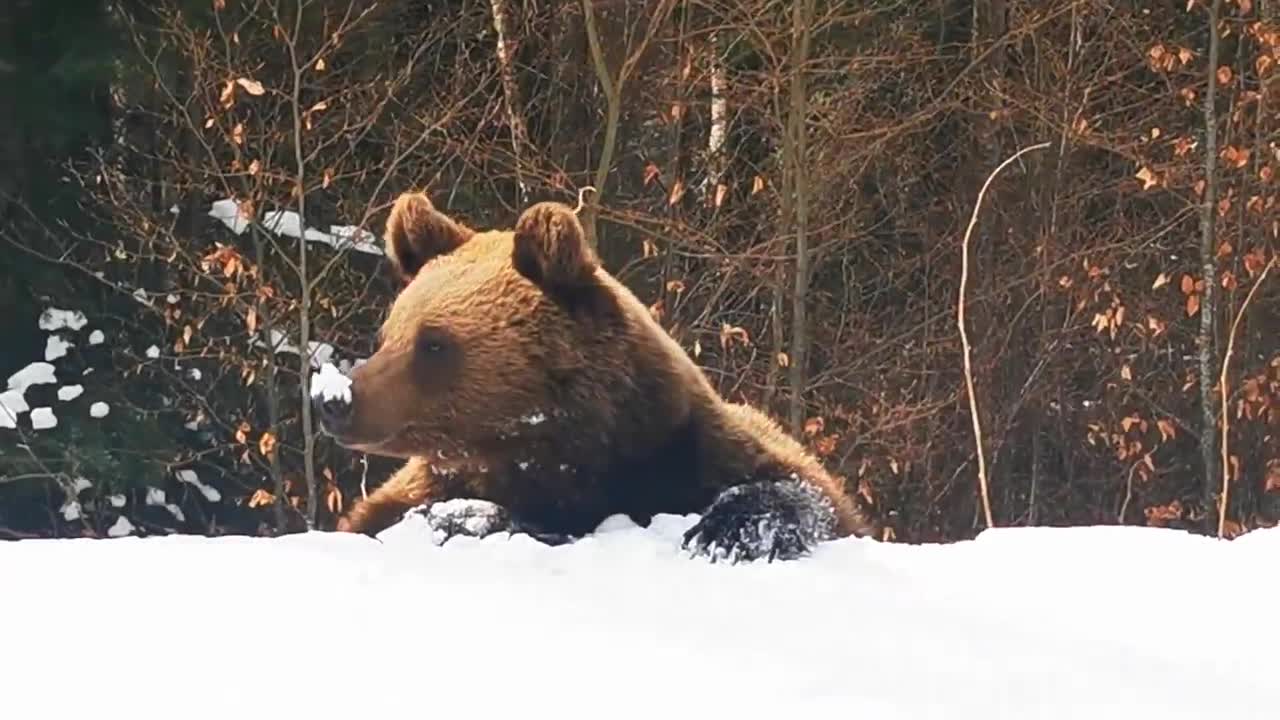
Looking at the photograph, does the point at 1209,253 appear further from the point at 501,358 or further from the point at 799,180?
the point at 501,358

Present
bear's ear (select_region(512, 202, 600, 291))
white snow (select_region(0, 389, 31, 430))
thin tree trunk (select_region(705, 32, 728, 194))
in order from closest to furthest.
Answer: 1. bear's ear (select_region(512, 202, 600, 291))
2. thin tree trunk (select_region(705, 32, 728, 194))
3. white snow (select_region(0, 389, 31, 430))

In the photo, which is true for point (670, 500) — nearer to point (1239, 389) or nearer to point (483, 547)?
point (483, 547)

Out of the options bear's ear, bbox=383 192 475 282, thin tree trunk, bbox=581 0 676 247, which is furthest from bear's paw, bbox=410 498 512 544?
thin tree trunk, bbox=581 0 676 247

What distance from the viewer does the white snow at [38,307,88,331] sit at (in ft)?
33.8

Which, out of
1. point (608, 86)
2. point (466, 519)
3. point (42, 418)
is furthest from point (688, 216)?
point (466, 519)

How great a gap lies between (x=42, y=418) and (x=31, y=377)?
295 mm

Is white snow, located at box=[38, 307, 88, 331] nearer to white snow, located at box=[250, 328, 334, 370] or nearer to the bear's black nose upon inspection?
white snow, located at box=[250, 328, 334, 370]

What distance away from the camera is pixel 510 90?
9.49 metres

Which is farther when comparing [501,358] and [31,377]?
[31,377]

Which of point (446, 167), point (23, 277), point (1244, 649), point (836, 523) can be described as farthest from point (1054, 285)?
point (1244, 649)

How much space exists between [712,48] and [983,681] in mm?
Result: 8229

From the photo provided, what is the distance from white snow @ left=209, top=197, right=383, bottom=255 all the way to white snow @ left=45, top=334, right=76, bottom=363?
4.72 feet

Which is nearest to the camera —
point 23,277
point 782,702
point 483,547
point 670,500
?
point 782,702

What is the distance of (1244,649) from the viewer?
2.15 m
